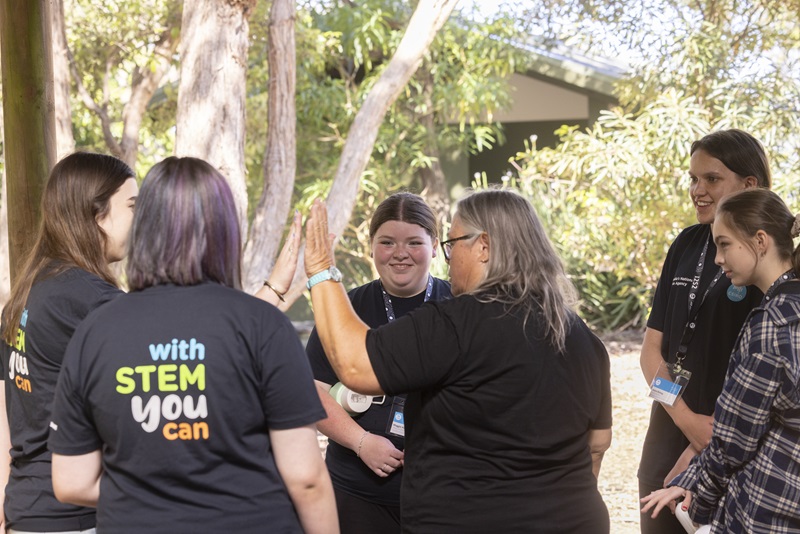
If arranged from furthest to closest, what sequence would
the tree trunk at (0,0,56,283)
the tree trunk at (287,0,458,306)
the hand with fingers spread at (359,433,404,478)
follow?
the tree trunk at (287,0,458,306)
the tree trunk at (0,0,56,283)
the hand with fingers spread at (359,433,404,478)

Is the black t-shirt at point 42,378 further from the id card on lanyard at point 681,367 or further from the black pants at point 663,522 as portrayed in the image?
the black pants at point 663,522

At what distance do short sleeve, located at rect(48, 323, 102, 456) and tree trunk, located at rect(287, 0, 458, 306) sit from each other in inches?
198

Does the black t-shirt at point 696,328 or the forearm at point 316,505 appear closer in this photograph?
the forearm at point 316,505

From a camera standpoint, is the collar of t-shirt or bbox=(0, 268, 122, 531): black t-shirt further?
the collar of t-shirt

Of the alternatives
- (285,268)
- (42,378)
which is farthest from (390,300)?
(42,378)

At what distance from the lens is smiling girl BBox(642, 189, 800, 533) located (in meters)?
2.31

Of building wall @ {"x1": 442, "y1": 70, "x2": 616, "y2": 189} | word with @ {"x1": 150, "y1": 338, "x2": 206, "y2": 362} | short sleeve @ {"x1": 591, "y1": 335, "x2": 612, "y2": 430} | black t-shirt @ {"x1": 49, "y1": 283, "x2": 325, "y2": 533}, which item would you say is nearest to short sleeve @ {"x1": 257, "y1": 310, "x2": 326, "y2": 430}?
black t-shirt @ {"x1": 49, "y1": 283, "x2": 325, "y2": 533}

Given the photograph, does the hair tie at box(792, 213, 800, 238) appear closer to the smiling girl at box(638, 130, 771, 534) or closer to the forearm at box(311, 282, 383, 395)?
the smiling girl at box(638, 130, 771, 534)

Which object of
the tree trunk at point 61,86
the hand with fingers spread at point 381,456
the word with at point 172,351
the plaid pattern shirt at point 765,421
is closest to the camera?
A: the word with at point 172,351

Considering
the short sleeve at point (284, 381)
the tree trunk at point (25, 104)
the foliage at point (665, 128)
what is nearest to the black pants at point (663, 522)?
the short sleeve at point (284, 381)

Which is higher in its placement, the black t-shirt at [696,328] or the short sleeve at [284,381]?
the short sleeve at [284,381]

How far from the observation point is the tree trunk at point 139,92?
898cm

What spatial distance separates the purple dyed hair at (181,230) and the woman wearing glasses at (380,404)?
3.55ft

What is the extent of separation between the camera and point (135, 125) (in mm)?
9172
